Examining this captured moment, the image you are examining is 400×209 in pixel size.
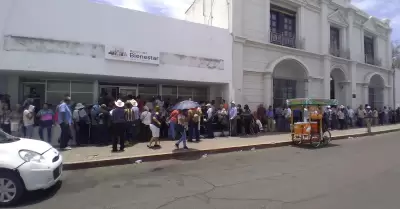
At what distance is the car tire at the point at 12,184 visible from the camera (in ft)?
15.0

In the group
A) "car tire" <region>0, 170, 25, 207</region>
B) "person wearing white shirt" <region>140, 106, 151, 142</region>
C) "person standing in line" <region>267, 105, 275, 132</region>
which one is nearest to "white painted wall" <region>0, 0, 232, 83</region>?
"person wearing white shirt" <region>140, 106, 151, 142</region>

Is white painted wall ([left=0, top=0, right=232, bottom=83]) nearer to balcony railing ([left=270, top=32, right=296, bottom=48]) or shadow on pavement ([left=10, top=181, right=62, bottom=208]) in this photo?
balcony railing ([left=270, top=32, right=296, bottom=48])

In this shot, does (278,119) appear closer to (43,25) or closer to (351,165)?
(351,165)

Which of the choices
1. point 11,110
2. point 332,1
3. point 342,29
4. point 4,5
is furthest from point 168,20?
point 342,29

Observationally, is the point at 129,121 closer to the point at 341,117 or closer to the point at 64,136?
the point at 64,136

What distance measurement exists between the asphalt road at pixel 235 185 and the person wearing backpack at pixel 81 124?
332cm

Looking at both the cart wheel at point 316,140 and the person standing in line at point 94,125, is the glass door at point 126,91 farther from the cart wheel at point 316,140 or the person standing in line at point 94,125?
the cart wheel at point 316,140

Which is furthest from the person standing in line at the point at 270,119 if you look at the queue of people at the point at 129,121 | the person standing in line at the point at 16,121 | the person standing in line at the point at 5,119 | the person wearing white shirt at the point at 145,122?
the person standing in line at the point at 5,119

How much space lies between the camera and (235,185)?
18.5 ft

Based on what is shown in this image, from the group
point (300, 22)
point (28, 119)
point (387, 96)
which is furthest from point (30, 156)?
point (387, 96)

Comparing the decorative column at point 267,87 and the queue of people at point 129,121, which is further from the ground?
the decorative column at point 267,87

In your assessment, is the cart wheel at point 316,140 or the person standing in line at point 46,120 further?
the cart wheel at point 316,140

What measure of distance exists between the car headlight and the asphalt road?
734 millimetres

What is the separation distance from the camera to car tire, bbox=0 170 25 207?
4.57 metres
